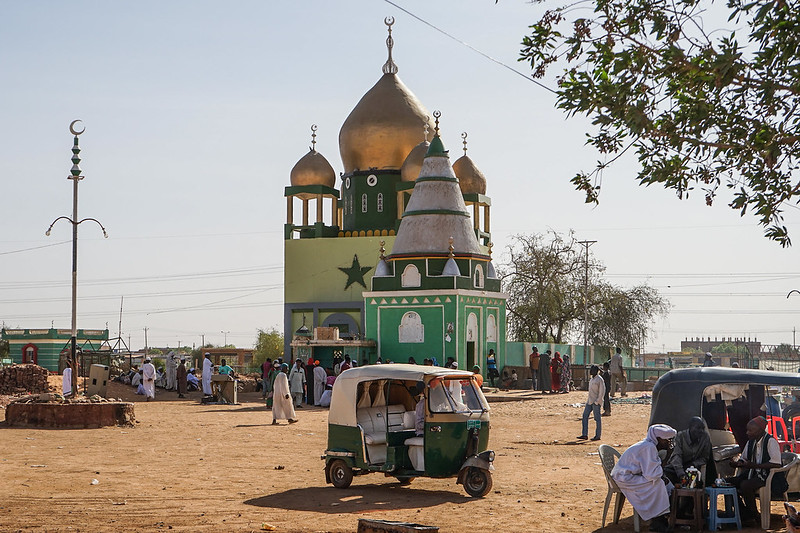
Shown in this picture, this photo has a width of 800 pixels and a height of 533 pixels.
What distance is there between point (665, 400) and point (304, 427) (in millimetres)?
12581

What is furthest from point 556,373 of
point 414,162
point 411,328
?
point 414,162

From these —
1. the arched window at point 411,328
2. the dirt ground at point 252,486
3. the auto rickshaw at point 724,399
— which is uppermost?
the arched window at point 411,328

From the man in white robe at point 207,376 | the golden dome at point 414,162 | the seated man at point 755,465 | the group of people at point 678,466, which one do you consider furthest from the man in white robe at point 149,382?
the seated man at point 755,465

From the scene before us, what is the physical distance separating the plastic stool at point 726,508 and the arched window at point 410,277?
97.9 feet

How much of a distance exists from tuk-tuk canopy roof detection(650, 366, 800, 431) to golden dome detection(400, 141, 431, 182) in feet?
113

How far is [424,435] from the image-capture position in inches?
503

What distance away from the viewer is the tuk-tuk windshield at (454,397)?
12.9m

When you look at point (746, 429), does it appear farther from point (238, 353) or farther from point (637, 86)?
point (238, 353)

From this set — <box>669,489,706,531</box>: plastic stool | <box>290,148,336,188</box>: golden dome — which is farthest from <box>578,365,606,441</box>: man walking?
<box>290,148,336,188</box>: golden dome

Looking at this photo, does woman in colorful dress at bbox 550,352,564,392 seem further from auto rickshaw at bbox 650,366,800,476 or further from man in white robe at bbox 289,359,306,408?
auto rickshaw at bbox 650,366,800,476

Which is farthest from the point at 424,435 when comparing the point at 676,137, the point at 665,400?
the point at 676,137

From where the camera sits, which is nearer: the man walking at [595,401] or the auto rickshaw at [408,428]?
the auto rickshaw at [408,428]

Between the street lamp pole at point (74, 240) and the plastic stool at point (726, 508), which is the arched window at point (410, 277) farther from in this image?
the plastic stool at point (726, 508)

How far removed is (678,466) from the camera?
10.5 metres
